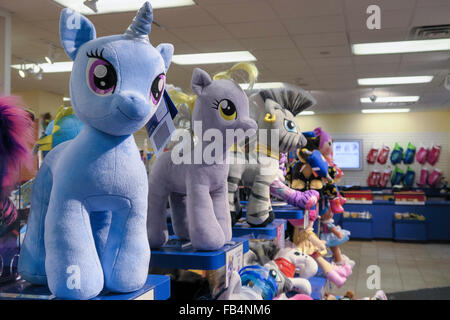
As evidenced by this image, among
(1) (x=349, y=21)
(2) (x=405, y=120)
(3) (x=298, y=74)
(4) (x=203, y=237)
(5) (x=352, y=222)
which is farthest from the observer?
(2) (x=405, y=120)

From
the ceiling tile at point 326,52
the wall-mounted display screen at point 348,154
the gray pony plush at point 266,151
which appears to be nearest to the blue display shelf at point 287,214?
the gray pony plush at point 266,151

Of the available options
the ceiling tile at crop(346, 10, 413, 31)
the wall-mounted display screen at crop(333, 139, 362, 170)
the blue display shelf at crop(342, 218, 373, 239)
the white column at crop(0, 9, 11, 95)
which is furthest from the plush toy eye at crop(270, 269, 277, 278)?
the wall-mounted display screen at crop(333, 139, 362, 170)

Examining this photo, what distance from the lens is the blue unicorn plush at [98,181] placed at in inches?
34.7

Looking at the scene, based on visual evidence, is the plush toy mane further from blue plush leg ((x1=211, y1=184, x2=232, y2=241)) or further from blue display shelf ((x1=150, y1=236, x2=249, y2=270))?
blue display shelf ((x1=150, y1=236, x2=249, y2=270))

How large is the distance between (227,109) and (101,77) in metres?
0.62

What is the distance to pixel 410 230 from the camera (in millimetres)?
7957

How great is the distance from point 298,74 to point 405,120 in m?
4.83

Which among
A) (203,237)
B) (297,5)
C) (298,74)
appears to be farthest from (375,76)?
(203,237)

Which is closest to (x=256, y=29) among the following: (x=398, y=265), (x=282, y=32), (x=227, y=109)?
(x=282, y=32)

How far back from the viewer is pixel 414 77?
656 centimetres

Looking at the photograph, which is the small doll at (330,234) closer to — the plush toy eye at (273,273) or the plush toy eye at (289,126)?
the plush toy eye at (289,126)

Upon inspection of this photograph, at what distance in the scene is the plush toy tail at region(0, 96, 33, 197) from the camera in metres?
0.90
